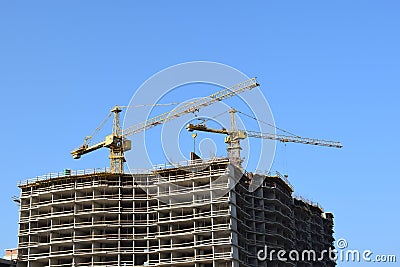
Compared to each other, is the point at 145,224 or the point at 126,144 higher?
the point at 126,144

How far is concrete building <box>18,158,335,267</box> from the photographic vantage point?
11894 centimetres

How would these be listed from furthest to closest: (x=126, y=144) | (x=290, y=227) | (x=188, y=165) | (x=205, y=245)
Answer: (x=126, y=144) < (x=290, y=227) < (x=188, y=165) < (x=205, y=245)

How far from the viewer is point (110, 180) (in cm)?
12875

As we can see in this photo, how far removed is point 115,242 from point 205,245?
1882 cm

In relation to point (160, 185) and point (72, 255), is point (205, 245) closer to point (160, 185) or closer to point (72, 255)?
point (160, 185)

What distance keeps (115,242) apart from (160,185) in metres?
14.0

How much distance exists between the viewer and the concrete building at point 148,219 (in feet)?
390

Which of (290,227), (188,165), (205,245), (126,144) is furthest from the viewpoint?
(126,144)

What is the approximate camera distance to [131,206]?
12825 centimetres

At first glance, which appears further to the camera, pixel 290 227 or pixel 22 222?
pixel 290 227

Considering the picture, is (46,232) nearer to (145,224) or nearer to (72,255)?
(72,255)

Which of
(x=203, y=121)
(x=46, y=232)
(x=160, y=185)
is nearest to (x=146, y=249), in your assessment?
(x=160, y=185)

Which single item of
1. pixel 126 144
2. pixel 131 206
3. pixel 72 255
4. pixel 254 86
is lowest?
pixel 72 255

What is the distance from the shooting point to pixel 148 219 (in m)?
126
